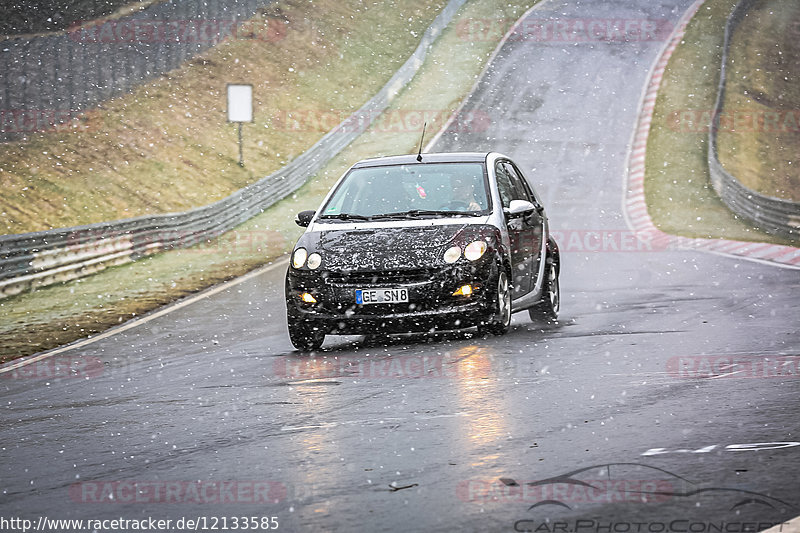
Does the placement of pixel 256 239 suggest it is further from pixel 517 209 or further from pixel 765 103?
pixel 765 103

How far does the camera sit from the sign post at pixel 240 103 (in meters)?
36.2

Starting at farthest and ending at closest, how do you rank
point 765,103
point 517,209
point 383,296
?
point 765,103, point 517,209, point 383,296

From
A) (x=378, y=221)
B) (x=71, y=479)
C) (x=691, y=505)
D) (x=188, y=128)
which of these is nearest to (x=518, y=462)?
(x=691, y=505)

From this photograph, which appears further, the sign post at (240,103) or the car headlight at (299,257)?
the sign post at (240,103)

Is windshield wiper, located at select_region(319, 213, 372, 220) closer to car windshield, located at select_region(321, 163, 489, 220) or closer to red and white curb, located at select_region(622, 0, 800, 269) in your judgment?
car windshield, located at select_region(321, 163, 489, 220)

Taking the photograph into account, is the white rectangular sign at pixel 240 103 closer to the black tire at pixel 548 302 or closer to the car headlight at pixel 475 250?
the black tire at pixel 548 302

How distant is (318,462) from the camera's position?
6.72 metres

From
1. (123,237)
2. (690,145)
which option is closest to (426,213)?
(123,237)

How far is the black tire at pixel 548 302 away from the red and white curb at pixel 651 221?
632cm

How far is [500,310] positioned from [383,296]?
3.67 feet

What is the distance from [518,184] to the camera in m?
13.7

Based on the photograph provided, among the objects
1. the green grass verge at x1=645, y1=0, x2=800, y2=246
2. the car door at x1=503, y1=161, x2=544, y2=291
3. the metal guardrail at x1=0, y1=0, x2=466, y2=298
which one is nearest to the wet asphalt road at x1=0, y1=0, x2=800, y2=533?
the car door at x1=503, y1=161, x2=544, y2=291

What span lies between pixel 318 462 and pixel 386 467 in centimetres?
40

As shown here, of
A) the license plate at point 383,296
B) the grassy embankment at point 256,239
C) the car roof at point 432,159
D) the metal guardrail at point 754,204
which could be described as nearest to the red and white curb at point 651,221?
the metal guardrail at point 754,204
